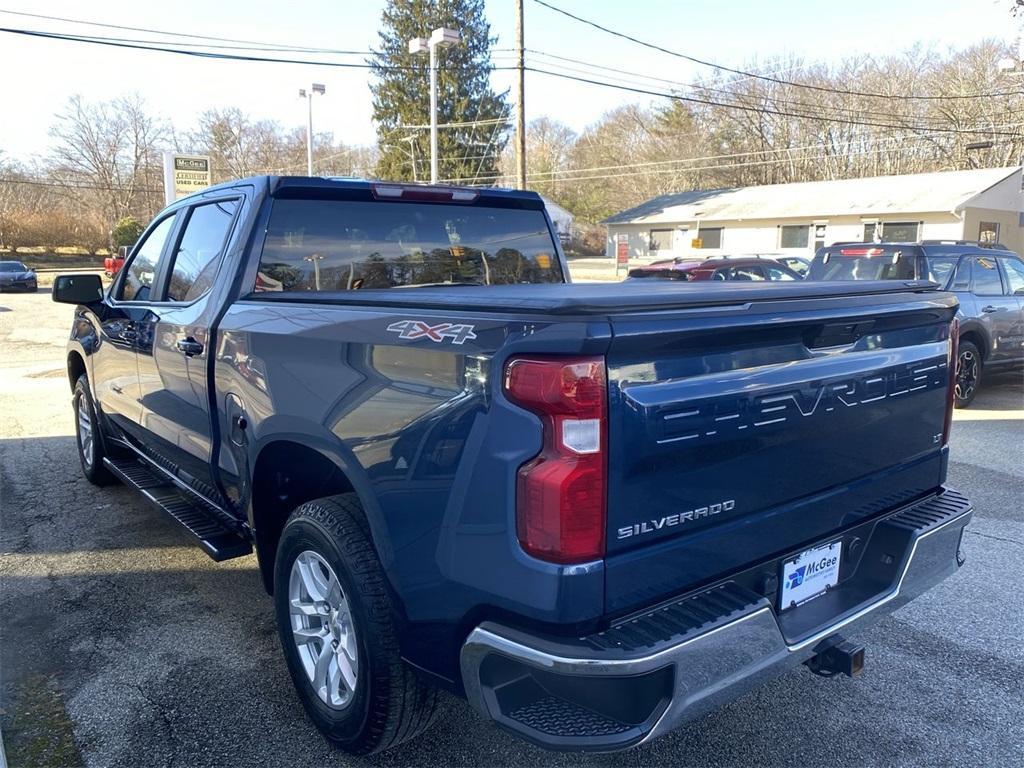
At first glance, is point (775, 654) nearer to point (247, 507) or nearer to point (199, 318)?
point (247, 507)

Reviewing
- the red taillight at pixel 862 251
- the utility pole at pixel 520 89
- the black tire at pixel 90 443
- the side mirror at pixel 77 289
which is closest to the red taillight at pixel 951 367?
the side mirror at pixel 77 289

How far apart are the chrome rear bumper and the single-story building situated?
102 ft

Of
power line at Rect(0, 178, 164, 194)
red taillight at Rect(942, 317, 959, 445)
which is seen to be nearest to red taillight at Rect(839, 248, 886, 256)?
red taillight at Rect(942, 317, 959, 445)

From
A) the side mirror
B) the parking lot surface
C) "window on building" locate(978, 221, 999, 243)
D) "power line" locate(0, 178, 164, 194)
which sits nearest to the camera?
the parking lot surface

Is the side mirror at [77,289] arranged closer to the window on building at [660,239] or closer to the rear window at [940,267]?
the rear window at [940,267]

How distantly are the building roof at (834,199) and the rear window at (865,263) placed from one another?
24924mm

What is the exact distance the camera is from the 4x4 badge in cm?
207

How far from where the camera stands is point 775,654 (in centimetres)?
221

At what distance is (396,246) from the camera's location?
12.6 feet

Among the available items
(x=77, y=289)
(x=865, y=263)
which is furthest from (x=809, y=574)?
(x=865, y=263)

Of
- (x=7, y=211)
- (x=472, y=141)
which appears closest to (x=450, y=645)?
(x=472, y=141)

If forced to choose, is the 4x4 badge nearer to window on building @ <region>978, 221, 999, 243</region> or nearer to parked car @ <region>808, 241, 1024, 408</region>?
parked car @ <region>808, 241, 1024, 408</region>

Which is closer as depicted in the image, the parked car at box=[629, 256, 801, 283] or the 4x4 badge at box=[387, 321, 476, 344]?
the 4x4 badge at box=[387, 321, 476, 344]

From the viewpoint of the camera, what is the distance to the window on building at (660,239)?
43372mm
